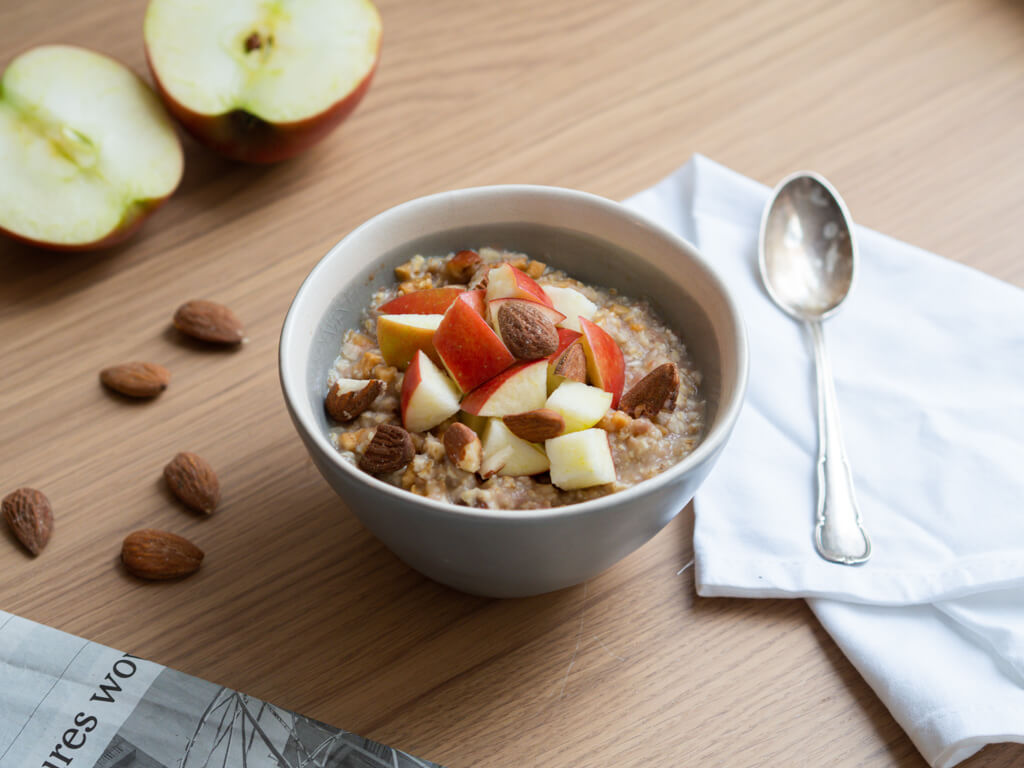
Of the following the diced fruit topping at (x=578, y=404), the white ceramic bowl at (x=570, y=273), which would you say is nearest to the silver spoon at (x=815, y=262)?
the white ceramic bowl at (x=570, y=273)

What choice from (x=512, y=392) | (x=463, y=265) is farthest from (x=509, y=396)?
(x=463, y=265)

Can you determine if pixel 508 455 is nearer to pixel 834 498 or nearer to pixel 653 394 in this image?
pixel 653 394

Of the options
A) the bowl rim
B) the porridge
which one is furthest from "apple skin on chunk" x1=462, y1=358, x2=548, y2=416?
the bowl rim

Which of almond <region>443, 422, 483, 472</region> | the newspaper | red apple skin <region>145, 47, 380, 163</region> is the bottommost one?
the newspaper

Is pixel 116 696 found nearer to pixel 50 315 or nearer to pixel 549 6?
pixel 50 315

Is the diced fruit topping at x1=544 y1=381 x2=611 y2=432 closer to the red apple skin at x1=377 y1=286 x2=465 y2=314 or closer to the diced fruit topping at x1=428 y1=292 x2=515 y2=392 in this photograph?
the diced fruit topping at x1=428 y1=292 x2=515 y2=392

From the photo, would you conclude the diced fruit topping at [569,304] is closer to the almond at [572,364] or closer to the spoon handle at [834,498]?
the almond at [572,364]

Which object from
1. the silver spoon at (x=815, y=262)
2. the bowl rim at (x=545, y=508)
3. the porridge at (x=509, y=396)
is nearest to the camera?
the bowl rim at (x=545, y=508)

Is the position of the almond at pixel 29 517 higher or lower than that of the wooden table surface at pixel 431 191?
higher

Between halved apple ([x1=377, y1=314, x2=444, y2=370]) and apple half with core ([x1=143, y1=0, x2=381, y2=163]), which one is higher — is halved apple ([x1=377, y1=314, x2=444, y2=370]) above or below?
below
